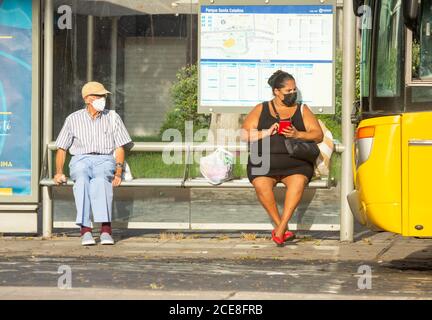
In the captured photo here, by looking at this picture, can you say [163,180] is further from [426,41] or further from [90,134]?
[426,41]

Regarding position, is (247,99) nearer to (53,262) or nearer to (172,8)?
(172,8)

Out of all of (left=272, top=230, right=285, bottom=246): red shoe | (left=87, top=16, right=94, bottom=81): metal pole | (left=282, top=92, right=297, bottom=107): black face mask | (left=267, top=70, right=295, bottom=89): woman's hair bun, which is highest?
(left=87, top=16, right=94, bottom=81): metal pole

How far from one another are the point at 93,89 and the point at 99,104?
15 centimetres

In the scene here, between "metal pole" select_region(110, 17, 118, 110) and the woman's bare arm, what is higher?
"metal pole" select_region(110, 17, 118, 110)

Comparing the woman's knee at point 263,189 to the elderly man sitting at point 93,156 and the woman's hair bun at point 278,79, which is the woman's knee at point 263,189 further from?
the elderly man sitting at point 93,156

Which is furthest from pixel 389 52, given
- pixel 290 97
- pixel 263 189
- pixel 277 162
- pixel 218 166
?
pixel 218 166

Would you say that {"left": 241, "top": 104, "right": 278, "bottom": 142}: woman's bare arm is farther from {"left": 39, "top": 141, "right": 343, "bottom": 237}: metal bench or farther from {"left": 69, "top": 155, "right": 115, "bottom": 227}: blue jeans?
{"left": 69, "top": 155, "right": 115, "bottom": 227}: blue jeans

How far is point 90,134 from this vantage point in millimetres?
11633

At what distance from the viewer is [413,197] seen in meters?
8.92

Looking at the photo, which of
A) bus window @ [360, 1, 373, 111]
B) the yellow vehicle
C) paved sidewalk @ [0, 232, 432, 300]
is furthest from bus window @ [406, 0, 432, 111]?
paved sidewalk @ [0, 232, 432, 300]

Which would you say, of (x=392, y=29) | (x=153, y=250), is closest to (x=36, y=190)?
(x=153, y=250)

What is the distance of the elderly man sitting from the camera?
11.5m

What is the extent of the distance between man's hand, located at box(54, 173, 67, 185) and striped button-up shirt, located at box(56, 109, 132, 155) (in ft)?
0.79
